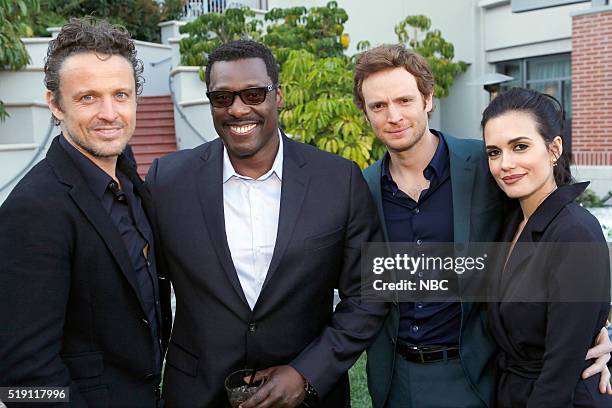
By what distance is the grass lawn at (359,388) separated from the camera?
14.8 feet

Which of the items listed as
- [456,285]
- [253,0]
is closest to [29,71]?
[253,0]

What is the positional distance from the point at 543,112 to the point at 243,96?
47.4 inches

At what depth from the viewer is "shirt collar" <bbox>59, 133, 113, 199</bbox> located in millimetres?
2309

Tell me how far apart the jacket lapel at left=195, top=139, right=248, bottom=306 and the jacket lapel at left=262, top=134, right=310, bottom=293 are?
15 cm

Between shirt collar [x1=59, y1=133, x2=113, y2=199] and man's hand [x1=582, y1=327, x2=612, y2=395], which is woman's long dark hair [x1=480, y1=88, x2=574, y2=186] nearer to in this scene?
man's hand [x1=582, y1=327, x2=612, y2=395]

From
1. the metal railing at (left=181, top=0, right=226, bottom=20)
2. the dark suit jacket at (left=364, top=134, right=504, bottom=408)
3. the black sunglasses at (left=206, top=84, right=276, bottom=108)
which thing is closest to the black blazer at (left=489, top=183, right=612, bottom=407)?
the dark suit jacket at (left=364, top=134, right=504, bottom=408)

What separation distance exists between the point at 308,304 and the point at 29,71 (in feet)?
30.4

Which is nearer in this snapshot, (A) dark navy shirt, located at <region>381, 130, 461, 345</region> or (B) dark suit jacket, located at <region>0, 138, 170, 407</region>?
(B) dark suit jacket, located at <region>0, 138, 170, 407</region>

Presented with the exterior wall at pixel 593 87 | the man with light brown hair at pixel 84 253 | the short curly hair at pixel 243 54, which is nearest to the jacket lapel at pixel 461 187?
the short curly hair at pixel 243 54

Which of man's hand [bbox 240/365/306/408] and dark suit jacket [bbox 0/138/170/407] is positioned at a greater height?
dark suit jacket [bbox 0/138/170/407]

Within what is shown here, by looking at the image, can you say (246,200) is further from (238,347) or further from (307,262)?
(238,347)

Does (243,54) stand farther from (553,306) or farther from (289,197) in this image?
(553,306)

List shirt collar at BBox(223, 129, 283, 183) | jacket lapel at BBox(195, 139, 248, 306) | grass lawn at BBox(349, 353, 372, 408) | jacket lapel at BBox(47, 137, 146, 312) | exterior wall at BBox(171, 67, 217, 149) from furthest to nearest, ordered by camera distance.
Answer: exterior wall at BBox(171, 67, 217, 149), grass lawn at BBox(349, 353, 372, 408), shirt collar at BBox(223, 129, 283, 183), jacket lapel at BBox(195, 139, 248, 306), jacket lapel at BBox(47, 137, 146, 312)

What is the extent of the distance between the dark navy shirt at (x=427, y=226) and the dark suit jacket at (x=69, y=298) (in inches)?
43.4
